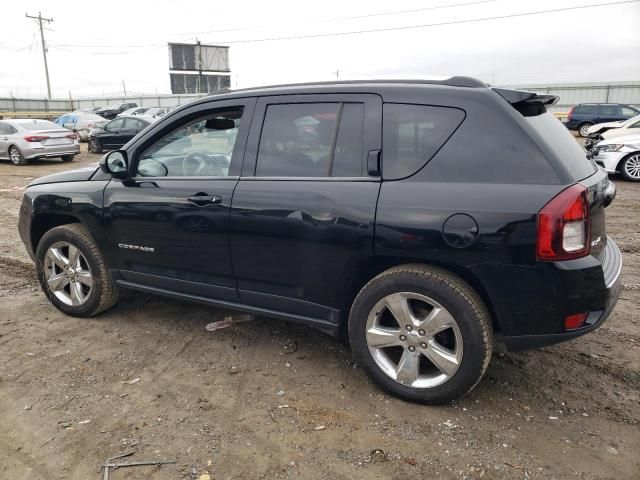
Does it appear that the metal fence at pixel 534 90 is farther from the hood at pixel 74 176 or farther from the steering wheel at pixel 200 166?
the hood at pixel 74 176

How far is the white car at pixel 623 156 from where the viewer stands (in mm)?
10625

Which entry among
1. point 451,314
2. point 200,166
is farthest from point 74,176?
point 451,314

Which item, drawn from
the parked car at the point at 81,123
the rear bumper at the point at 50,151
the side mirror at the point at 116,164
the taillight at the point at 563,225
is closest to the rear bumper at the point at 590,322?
the taillight at the point at 563,225

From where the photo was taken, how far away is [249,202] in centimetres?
310

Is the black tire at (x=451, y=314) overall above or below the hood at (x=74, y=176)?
below

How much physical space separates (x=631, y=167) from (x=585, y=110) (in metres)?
14.6

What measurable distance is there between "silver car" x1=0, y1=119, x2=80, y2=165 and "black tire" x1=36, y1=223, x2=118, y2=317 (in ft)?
43.8

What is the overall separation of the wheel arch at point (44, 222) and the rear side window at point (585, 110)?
24797 millimetres

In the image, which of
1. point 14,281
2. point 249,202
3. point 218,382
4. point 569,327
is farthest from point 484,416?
point 14,281

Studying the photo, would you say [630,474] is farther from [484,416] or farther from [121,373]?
[121,373]

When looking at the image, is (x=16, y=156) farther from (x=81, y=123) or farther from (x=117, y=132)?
(x=81, y=123)

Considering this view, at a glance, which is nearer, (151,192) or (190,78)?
(151,192)

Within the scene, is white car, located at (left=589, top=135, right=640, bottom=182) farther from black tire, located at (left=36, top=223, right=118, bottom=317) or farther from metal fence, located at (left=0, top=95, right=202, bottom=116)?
metal fence, located at (left=0, top=95, right=202, bottom=116)

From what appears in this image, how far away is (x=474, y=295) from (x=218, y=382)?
1.69 metres
